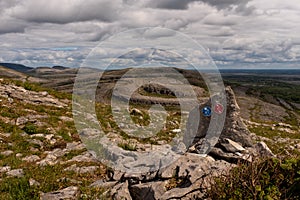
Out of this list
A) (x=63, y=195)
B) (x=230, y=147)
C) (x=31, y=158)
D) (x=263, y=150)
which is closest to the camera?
(x=63, y=195)

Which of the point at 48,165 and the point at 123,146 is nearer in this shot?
the point at 48,165

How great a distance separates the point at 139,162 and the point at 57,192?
322 centimetres

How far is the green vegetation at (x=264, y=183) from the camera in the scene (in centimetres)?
687

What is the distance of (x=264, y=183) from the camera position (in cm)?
731

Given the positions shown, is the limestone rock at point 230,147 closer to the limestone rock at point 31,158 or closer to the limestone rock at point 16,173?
the limestone rock at point 16,173

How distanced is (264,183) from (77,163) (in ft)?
28.0

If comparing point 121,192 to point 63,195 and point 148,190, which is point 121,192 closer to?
point 148,190

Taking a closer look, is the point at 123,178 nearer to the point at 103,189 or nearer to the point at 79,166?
the point at 103,189

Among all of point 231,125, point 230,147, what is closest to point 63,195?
point 230,147

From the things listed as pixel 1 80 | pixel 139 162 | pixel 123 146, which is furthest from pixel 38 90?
pixel 139 162

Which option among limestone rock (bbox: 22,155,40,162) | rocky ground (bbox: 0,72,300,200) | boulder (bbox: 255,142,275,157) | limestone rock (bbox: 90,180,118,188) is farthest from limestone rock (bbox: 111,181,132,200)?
boulder (bbox: 255,142,275,157)

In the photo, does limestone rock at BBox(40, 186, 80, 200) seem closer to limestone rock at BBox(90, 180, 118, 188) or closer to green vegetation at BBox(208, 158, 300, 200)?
limestone rock at BBox(90, 180, 118, 188)

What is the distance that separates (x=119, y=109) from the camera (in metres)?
29.1

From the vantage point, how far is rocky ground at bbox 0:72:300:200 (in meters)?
9.43
